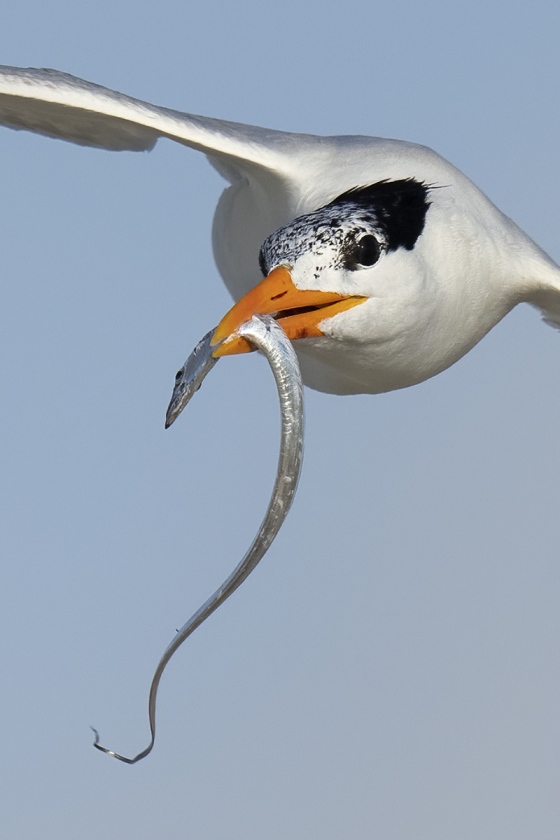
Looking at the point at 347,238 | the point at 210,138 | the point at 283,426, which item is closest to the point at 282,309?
the point at 347,238

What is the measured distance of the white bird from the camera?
16.3 feet

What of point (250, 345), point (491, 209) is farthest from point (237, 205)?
point (250, 345)

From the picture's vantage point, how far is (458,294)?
582 centimetres

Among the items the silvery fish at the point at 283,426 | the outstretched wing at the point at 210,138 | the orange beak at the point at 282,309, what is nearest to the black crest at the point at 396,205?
the orange beak at the point at 282,309

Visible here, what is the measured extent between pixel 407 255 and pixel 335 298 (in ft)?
1.44

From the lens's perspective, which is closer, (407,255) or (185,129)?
(407,255)

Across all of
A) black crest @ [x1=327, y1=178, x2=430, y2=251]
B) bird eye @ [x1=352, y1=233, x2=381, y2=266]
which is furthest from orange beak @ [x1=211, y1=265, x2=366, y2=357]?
black crest @ [x1=327, y1=178, x2=430, y2=251]

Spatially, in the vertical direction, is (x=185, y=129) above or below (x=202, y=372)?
above

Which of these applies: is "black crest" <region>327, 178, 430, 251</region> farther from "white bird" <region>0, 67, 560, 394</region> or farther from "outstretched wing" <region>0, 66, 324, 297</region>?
"outstretched wing" <region>0, 66, 324, 297</region>

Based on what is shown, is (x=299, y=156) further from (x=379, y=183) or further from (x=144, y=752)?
(x=144, y=752)

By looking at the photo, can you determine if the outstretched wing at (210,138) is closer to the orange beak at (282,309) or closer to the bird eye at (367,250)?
the bird eye at (367,250)

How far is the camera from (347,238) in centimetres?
496

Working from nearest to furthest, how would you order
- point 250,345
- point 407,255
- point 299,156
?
point 250,345 → point 407,255 → point 299,156

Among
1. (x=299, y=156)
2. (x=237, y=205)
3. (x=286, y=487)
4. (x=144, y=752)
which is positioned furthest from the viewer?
(x=237, y=205)
